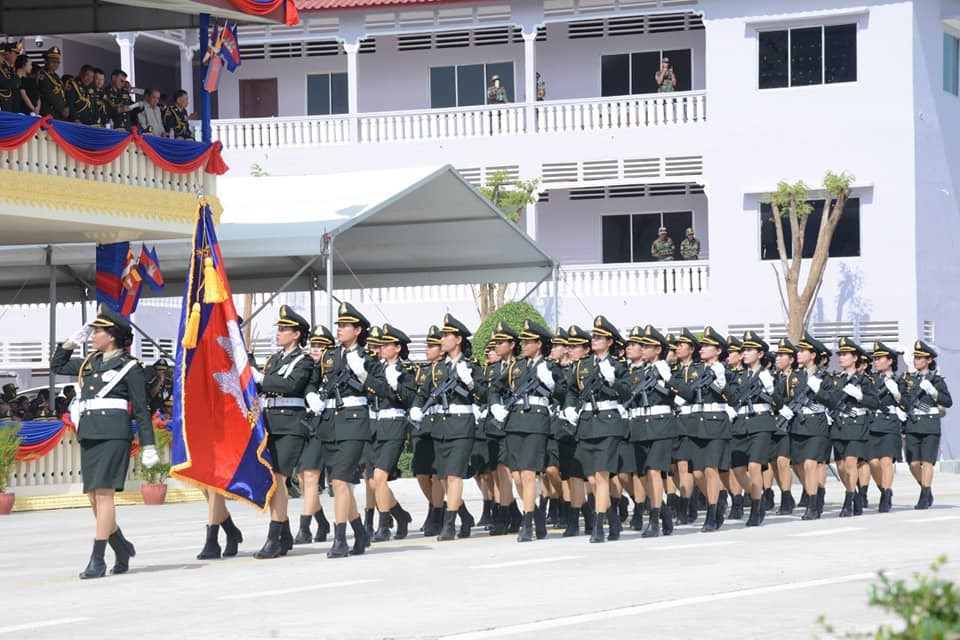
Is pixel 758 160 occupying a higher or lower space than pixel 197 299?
higher

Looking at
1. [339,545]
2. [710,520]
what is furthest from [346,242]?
[339,545]

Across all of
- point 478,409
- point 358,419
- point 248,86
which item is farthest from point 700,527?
point 248,86

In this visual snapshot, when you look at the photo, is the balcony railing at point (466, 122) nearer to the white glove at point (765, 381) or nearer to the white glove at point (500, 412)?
the white glove at point (765, 381)

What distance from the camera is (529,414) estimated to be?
1522 cm

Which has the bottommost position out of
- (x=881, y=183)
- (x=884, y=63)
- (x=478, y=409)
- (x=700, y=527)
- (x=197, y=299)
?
(x=700, y=527)

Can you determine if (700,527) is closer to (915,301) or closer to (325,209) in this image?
(325,209)

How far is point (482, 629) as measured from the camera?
910cm

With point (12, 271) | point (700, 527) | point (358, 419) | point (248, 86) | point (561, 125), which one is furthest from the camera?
point (248, 86)

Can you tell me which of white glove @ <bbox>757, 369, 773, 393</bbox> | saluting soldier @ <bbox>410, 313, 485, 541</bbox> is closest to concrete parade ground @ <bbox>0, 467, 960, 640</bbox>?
saluting soldier @ <bbox>410, 313, 485, 541</bbox>

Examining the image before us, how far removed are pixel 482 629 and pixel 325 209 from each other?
14483 mm

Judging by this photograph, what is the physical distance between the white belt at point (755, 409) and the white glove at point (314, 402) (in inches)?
218

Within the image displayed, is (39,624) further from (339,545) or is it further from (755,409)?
(755,409)

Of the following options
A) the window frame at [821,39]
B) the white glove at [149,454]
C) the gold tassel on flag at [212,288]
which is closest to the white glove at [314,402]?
the gold tassel on flag at [212,288]

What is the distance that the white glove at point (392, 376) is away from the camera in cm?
1471
